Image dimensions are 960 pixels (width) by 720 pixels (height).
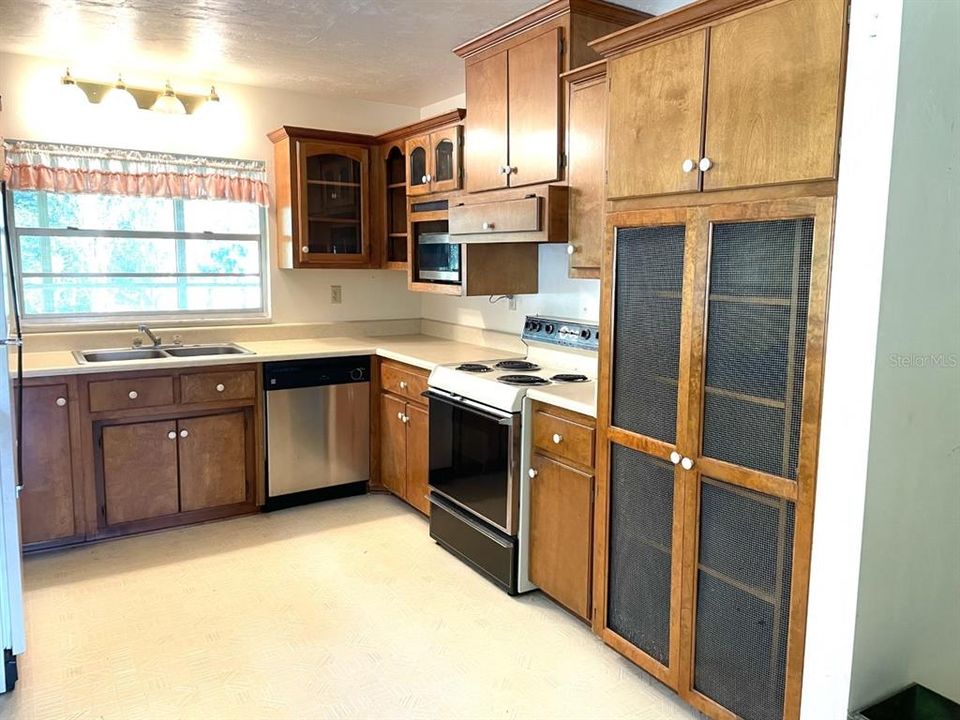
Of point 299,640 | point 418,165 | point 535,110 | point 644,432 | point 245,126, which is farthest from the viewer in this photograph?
point 245,126

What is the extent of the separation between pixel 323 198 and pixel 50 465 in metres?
2.00

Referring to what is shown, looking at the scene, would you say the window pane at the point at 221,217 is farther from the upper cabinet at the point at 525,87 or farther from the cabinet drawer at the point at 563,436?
the cabinet drawer at the point at 563,436

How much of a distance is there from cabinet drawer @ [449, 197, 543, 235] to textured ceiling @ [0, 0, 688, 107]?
30.1 inches

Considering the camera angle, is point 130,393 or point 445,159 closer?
point 130,393

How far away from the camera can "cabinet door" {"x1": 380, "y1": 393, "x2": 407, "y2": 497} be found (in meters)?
3.76

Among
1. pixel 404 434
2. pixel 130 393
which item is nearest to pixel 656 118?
pixel 404 434

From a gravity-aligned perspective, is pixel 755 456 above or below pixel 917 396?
below

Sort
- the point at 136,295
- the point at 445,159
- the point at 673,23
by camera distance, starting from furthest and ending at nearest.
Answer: the point at 136,295 → the point at 445,159 → the point at 673,23

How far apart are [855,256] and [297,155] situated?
3211 millimetres

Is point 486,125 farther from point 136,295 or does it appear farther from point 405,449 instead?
point 136,295

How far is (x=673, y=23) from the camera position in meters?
1.94

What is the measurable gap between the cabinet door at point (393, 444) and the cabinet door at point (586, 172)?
1422 mm

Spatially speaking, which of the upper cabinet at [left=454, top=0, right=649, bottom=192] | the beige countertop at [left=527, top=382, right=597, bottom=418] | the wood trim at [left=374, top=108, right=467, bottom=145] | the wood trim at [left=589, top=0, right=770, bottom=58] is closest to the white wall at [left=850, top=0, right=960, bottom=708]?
the wood trim at [left=589, top=0, right=770, bottom=58]

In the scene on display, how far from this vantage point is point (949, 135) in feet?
4.92
